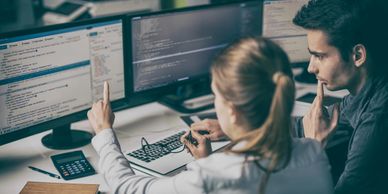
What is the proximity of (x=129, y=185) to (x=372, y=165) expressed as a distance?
2.37 feet

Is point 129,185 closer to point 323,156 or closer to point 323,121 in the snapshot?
point 323,156

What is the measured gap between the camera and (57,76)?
1.88m

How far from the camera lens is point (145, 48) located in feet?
7.04

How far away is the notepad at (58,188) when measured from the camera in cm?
161

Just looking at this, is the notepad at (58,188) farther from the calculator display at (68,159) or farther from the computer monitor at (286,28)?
the computer monitor at (286,28)

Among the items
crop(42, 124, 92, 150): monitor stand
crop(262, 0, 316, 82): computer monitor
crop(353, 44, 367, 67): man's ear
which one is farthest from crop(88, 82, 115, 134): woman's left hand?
crop(262, 0, 316, 82): computer monitor

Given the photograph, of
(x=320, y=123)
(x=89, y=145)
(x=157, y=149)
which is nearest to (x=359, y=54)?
(x=320, y=123)

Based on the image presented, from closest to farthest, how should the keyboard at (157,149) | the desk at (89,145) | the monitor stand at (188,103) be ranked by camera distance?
1. the desk at (89,145)
2. the keyboard at (157,149)
3. the monitor stand at (188,103)

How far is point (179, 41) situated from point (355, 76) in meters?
0.74

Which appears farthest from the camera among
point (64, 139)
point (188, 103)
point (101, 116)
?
point (188, 103)

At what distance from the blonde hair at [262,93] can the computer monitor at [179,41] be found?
872 millimetres

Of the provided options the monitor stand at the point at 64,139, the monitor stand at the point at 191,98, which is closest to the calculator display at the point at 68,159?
the monitor stand at the point at 64,139

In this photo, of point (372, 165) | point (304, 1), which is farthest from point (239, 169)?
point (304, 1)

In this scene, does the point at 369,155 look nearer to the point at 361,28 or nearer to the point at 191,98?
the point at 361,28
